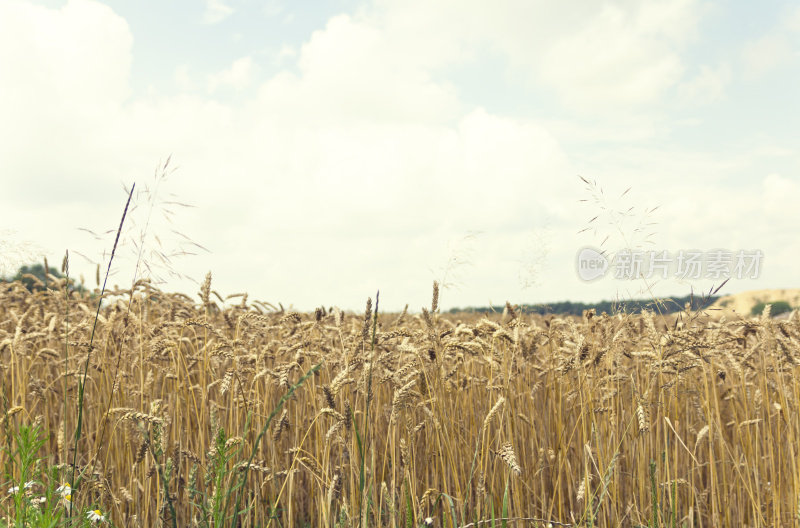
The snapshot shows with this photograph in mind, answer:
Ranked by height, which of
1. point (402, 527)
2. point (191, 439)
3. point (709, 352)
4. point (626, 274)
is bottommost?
point (402, 527)

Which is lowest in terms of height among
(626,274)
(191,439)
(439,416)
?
(191,439)

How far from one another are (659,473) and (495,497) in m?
0.98

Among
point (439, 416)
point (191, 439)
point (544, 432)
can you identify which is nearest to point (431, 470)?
point (439, 416)

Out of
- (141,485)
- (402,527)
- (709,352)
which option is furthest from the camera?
(709,352)

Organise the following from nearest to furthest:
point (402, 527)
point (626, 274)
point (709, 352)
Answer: point (402, 527)
point (626, 274)
point (709, 352)

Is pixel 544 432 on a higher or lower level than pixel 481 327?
lower

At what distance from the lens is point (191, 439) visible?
12.4 ft

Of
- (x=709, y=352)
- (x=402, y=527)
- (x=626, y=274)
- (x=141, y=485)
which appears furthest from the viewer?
(x=709, y=352)

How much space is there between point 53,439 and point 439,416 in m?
2.96

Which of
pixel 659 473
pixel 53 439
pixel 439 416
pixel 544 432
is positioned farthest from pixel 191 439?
pixel 659 473

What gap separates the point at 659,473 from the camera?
339cm

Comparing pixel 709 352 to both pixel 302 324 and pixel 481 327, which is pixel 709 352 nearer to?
pixel 481 327

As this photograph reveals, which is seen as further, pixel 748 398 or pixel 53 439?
pixel 53 439

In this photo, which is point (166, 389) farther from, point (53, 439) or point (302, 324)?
point (302, 324)
